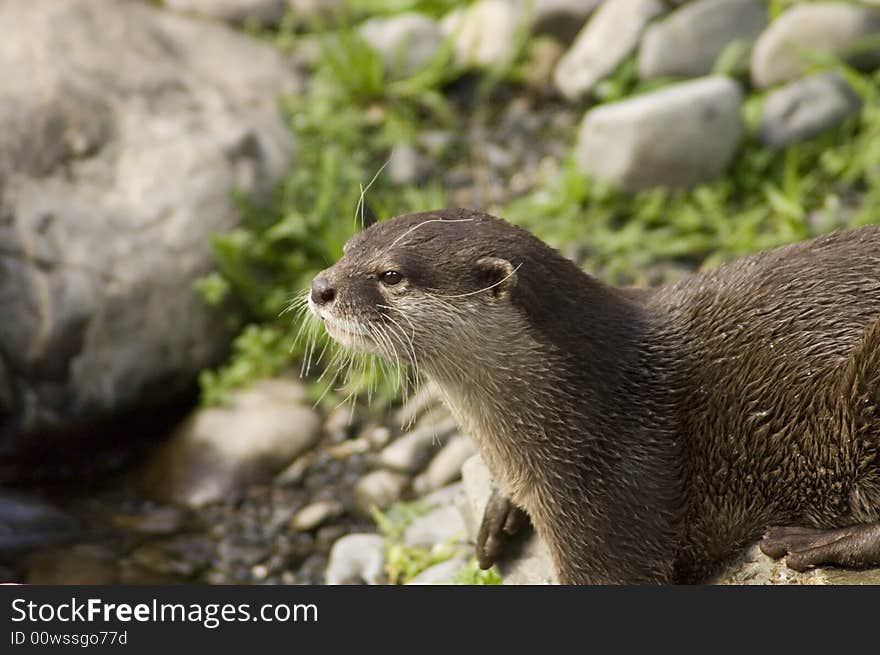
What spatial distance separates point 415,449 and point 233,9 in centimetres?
274

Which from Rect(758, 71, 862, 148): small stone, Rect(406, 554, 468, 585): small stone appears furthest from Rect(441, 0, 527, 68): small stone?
Rect(406, 554, 468, 585): small stone

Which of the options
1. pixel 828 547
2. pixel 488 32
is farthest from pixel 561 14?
pixel 828 547

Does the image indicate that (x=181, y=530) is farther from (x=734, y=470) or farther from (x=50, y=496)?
(x=734, y=470)

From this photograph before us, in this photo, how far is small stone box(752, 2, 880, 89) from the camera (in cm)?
491

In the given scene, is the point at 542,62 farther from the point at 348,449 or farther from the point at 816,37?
the point at 348,449

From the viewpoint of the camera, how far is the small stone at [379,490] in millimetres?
4016

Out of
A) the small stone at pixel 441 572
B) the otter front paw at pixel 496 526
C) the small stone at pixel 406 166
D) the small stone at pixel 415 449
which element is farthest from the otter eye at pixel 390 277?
the small stone at pixel 406 166

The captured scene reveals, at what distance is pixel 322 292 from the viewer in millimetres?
2463

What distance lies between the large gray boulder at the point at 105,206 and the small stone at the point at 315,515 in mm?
746

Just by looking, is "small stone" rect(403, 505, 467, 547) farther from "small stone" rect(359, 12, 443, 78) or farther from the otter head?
"small stone" rect(359, 12, 443, 78)

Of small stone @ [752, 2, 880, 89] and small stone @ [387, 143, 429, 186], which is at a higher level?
small stone @ [752, 2, 880, 89]

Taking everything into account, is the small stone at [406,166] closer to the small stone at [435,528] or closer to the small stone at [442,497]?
the small stone at [442,497]

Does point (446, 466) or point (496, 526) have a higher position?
point (446, 466)

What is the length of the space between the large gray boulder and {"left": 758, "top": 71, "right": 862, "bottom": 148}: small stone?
1.99 m
